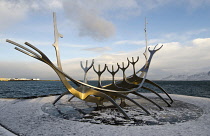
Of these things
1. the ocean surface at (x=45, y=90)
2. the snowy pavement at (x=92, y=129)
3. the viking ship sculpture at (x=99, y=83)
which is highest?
the viking ship sculpture at (x=99, y=83)

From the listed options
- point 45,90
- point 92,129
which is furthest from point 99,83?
point 45,90

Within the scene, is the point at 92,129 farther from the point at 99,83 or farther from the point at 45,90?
the point at 45,90

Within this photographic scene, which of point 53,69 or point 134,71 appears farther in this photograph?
point 134,71

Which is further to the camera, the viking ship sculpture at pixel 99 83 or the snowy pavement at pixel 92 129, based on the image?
the viking ship sculpture at pixel 99 83

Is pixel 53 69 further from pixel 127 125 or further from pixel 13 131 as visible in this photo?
pixel 127 125

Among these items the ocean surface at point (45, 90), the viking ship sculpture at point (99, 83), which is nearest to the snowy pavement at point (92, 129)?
the viking ship sculpture at point (99, 83)

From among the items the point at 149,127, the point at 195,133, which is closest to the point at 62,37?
the point at 149,127

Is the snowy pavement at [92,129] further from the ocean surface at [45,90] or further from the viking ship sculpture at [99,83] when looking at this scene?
the ocean surface at [45,90]

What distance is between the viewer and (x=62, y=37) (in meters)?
9.69

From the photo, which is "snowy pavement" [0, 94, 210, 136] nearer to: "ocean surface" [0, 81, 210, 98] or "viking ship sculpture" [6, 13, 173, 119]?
"viking ship sculpture" [6, 13, 173, 119]

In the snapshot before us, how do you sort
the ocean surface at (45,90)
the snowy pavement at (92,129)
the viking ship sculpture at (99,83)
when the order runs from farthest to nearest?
1. the ocean surface at (45,90)
2. the viking ship sculpture at (99,83)
3. the snowy pavement at (92,129)

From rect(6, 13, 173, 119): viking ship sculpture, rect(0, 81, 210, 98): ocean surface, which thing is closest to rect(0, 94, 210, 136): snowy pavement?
rect(6, 13, 173, 119): viking ship sculpture

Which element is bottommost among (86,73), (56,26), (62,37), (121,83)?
(121,83)

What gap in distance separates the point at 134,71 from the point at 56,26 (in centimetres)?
654
